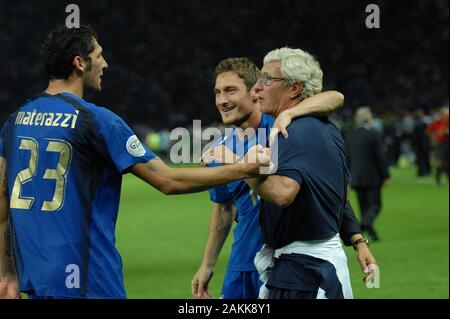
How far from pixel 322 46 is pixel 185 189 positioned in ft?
167

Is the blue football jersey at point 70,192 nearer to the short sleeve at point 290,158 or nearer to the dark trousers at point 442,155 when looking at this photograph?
the short sleeve at point 290,158

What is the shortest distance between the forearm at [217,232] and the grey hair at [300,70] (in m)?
1.97

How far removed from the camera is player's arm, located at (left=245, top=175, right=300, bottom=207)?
18.6 ft

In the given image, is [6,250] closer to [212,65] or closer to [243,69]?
[243,69]

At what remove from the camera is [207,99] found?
66.3 meters

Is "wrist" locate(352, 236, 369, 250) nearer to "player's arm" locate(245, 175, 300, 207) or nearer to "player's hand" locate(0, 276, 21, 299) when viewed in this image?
"player's arm" locate(245, 175, 300, 207)

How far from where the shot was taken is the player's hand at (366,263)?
6.61 meters

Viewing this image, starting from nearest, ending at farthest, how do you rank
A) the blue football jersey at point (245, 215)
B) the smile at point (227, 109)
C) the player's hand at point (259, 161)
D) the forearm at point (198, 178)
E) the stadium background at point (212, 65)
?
the player's hand at point (259, 161), the forearm at point (198, 178), the blue football jersey at point (245, 215), the smile at point (227, 109), the stadium background at point (212, 65)

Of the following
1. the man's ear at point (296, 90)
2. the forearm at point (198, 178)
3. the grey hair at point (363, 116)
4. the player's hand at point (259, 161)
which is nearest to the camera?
the player's hand at point (259, 161)

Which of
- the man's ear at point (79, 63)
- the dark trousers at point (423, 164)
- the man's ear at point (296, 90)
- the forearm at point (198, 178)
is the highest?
the dark trousers at point (423, 164)

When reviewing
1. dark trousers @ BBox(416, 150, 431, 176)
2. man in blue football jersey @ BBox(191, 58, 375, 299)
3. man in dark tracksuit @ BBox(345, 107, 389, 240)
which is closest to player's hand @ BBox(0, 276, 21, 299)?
man in blue football jersey @ BBox(191, 58, 375, 299)

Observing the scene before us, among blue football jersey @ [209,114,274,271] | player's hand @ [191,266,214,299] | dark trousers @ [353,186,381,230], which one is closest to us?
blue football jersey @ [209,114,274,271]

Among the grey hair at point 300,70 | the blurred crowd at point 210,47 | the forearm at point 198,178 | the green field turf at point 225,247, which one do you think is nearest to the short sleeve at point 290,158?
the forearm at point 198,178
